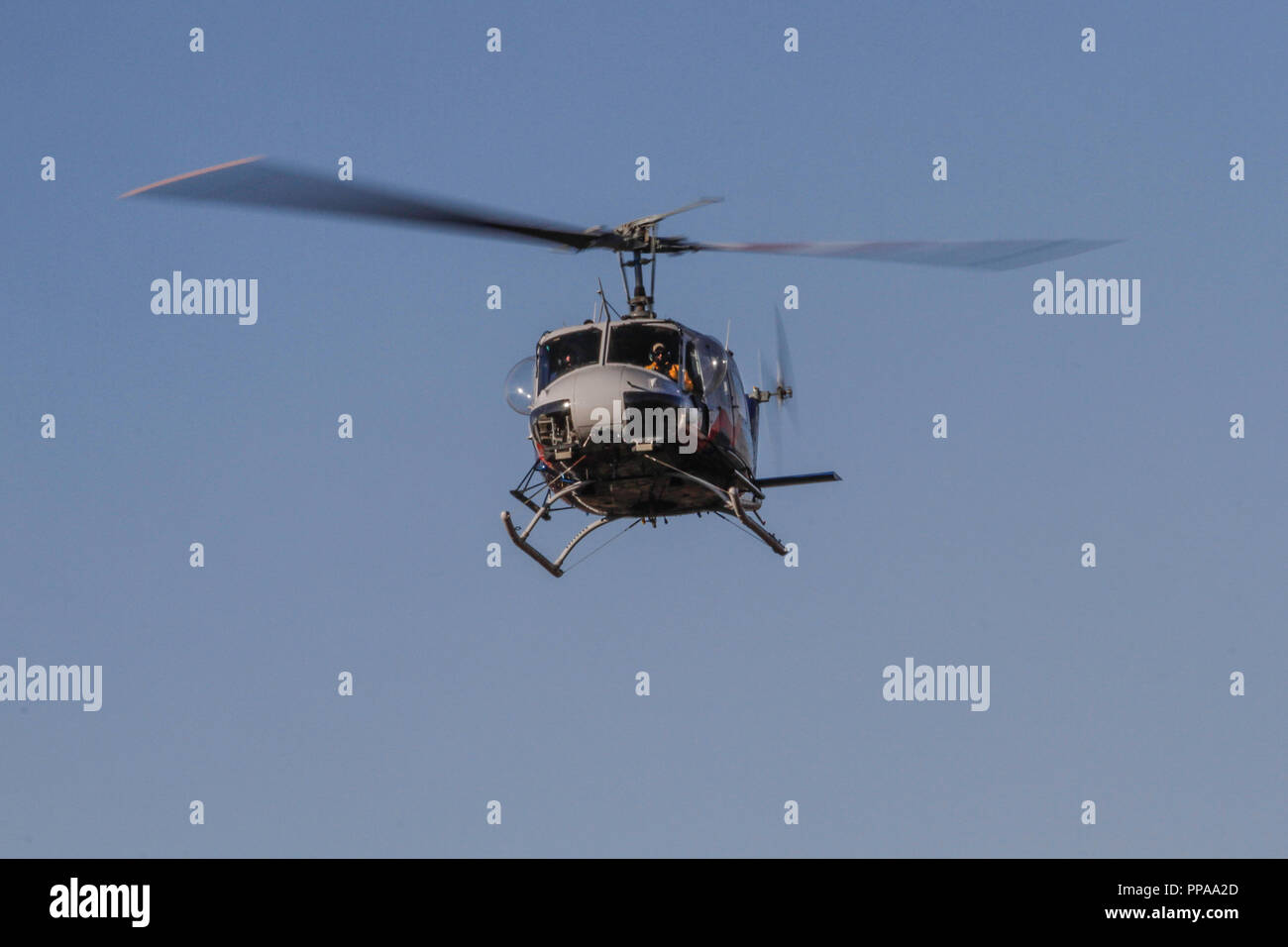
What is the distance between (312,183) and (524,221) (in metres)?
5.18

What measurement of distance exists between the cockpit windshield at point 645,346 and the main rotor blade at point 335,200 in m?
1.73

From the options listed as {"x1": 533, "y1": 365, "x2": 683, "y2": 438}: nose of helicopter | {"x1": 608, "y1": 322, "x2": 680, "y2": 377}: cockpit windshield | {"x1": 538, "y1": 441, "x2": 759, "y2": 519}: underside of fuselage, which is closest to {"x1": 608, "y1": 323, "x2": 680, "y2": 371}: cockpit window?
{"x1": 608, "y1": 322, "x2": 680, "y2": 377}: cockpit windshield

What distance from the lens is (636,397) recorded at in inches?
1355

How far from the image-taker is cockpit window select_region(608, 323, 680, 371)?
35.1 metres

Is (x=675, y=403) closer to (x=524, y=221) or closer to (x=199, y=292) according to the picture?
(x=524, y=221)

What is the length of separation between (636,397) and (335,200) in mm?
6581

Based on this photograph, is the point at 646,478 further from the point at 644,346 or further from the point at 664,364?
the point at 644,346

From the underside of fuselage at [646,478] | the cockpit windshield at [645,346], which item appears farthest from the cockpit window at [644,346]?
the underside of fuselage at [646,478]

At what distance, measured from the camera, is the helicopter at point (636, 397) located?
34219 millimetres

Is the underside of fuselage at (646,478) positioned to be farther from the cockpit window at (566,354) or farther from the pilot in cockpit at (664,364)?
the cockpit window at (566,354)

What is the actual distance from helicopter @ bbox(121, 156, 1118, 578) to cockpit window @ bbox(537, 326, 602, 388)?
17 mm

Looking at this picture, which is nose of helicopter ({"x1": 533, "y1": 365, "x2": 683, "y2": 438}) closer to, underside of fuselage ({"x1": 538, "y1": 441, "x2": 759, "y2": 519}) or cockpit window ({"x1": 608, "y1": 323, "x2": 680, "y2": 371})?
cockpit window ({"x1": 608, "y1": 323, "x2": 680, "y2": 371})

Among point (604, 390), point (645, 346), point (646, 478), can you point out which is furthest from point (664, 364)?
point (646, 478)
